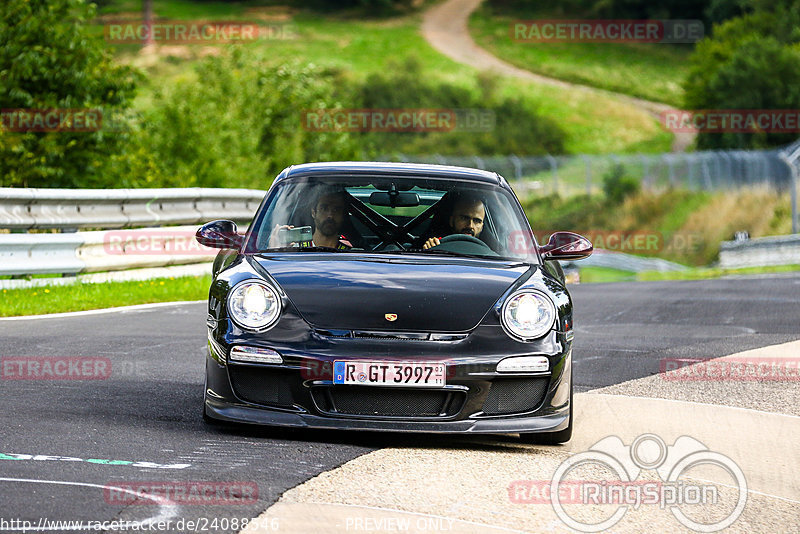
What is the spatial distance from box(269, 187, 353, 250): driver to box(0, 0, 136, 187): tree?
17.4 meters

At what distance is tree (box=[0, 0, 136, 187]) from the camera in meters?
23.9

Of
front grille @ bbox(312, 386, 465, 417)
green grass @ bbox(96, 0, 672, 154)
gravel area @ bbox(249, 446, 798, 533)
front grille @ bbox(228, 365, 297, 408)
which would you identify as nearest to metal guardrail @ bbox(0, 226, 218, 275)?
front grille @ bbox(228, 365, 297, 408)

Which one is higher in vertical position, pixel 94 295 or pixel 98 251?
pixel 98 251

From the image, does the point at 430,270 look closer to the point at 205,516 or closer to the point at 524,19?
the point at 205,516

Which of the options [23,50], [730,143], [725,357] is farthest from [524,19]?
[725,357]

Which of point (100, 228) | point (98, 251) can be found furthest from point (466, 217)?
point (100, 228)

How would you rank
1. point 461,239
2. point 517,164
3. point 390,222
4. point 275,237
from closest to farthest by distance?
point 275,237 < point 461,239 < point 390,222 < point 517,164

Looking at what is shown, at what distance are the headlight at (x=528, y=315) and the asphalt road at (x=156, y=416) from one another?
0.77m

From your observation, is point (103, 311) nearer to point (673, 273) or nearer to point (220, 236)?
point (220, 236)

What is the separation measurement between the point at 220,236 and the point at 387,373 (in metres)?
1.64

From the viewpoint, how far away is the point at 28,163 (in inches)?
927

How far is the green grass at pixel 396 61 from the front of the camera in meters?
81.3

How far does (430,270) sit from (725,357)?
4244mm

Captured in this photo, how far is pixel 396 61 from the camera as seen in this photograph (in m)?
94.0
